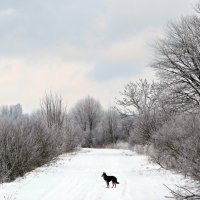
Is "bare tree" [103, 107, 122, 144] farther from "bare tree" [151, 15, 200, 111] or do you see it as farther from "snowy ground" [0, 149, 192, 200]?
"snowy ground" [0, 149, 192, 200]

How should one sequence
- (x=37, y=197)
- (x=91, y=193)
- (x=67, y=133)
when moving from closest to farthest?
1. (x=37, y=197)
2. (x=91, y=193)
3. (x=67, y=133)

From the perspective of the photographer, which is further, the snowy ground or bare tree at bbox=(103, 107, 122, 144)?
bare tree at bbox=(103, 107, 122, 144)

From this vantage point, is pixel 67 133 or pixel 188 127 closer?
pixel 188 127

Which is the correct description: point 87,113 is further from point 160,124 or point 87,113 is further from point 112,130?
point 160,124

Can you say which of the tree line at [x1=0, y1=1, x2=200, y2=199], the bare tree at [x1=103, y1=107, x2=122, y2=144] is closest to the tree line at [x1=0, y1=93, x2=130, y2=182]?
the tree line at [x1=0, y1=1, x2=200, y2=199]

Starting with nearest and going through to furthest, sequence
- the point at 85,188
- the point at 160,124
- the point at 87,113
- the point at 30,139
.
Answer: the point at 85,188 < the point at 30,139 < the point at 160,124 < the point at 87,113

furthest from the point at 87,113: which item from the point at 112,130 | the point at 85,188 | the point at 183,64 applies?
the point at 85,188

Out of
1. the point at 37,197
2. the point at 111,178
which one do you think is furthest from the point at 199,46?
the point at 37,197

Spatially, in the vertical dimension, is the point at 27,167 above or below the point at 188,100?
below

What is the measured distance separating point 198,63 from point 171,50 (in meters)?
2.79

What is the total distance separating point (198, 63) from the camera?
34656mm

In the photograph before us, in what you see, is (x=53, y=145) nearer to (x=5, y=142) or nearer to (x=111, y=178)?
(x=5, y=142)

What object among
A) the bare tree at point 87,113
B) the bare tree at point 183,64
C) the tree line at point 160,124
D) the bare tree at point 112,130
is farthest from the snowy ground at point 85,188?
the bare tree at point 87,113

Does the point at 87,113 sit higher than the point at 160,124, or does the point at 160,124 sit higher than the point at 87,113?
the point at 87,113
